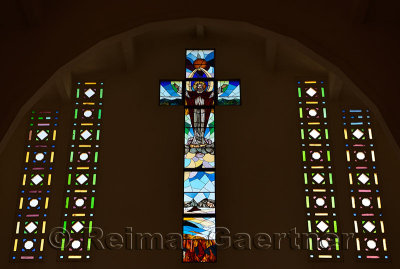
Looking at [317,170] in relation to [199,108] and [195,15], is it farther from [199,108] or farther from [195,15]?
[195,15]

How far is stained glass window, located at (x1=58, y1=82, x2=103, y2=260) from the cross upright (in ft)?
3.96

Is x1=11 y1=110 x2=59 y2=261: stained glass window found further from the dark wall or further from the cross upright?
the cross upright

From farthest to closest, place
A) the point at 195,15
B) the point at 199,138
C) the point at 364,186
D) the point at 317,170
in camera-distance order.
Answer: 1. the point at 199,138
2. the point at 317,170
3. the point at 364,186
4. the point at 195,15

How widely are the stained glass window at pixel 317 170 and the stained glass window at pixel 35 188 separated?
4.02m

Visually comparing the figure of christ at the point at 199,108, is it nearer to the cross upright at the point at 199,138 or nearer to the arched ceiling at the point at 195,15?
the cross upright at the point at 199,138

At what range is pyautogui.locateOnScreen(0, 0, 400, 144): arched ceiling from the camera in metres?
4.35

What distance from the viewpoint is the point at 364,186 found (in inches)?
335

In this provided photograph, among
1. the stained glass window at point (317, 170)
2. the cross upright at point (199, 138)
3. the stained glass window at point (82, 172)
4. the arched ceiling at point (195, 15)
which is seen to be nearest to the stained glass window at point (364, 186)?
the stained glass window at point (317, 170)

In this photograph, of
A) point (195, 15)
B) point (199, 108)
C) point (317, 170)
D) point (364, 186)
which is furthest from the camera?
point (199, 108)

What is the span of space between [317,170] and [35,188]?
14.5 feet

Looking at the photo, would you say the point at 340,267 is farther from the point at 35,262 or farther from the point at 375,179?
the point at 35,262

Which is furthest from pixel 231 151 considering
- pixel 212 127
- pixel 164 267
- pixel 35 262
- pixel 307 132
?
pixel 35 262

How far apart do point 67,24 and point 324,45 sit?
218cm

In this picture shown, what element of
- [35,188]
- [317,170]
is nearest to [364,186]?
[317,170]
